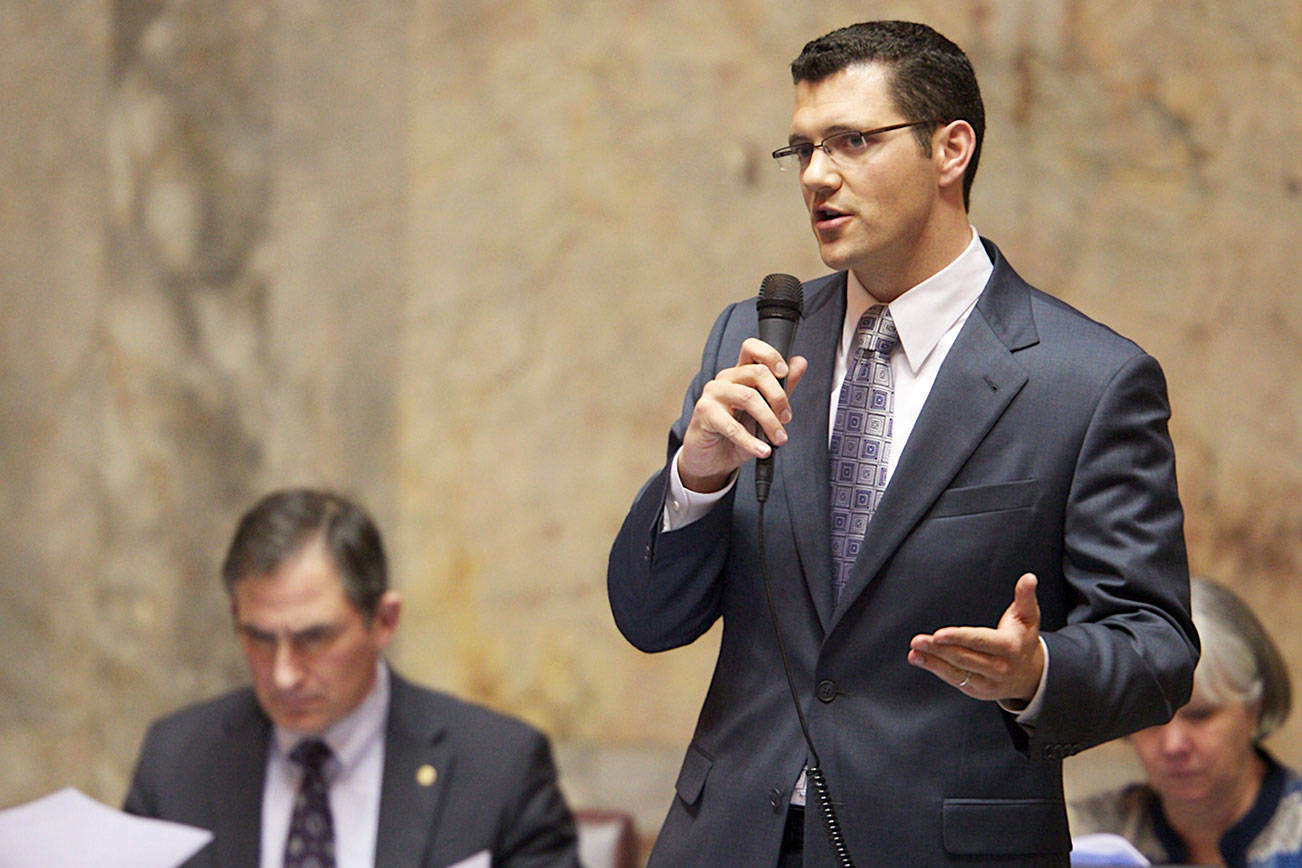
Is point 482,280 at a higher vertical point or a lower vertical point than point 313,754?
higher

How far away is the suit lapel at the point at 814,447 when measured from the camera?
5.34ft

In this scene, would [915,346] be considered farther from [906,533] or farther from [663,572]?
[663,572]

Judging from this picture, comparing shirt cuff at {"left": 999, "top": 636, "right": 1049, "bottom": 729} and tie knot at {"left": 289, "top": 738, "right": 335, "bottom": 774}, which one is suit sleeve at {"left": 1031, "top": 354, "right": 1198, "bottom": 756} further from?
tie knot at {"left": 289, "top": 738, "right": 335, "bottom": 774}

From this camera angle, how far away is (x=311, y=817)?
129 inches

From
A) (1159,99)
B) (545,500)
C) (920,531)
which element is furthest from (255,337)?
(920,531)

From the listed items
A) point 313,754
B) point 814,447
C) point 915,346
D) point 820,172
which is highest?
point 820,172

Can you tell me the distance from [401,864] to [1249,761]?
1.69 meters

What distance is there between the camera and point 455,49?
418 centimetres

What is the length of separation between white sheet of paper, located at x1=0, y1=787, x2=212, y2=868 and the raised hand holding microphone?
4.26ft

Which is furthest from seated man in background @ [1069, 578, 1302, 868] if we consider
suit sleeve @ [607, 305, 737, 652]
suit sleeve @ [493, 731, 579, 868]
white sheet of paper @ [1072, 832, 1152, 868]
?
suit sleeve @ [607, 305, 737, 652]

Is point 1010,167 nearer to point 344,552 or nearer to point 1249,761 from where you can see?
point 1249,761

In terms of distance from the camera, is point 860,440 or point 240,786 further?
point 240,786

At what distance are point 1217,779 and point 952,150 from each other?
1.77 metres

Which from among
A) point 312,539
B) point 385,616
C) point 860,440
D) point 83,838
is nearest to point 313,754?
point 385,616
